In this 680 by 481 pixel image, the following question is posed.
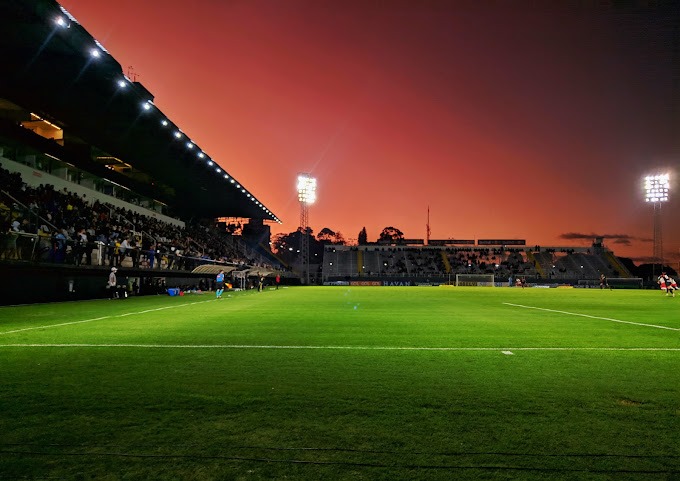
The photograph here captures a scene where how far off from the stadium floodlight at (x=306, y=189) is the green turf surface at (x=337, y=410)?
58.8m

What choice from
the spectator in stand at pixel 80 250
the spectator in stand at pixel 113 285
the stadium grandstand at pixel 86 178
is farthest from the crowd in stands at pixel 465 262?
the spectator in stand at pixel 80 250

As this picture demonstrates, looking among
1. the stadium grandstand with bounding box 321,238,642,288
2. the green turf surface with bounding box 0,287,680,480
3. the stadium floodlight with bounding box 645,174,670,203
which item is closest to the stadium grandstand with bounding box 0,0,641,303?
the green turf surface with bounding box 0,287,680,480

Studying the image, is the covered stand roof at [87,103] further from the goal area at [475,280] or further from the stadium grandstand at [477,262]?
the stadium grandstand at [477,262]

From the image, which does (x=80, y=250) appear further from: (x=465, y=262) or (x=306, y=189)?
(x=465, y=262)

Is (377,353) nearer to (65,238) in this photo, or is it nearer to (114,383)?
(114,383)

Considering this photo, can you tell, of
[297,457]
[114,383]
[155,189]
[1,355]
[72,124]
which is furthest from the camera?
[155,189]

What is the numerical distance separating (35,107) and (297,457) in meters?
30.2

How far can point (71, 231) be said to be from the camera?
2223 cm

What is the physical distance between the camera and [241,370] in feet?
18.9

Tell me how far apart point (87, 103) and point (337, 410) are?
2694 centimetres

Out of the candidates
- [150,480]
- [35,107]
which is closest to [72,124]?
[35,107]

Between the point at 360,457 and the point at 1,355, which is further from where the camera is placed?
the point at 1,355

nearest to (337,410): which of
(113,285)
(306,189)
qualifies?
(113,285)

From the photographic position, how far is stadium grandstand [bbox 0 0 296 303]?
1742 cm
